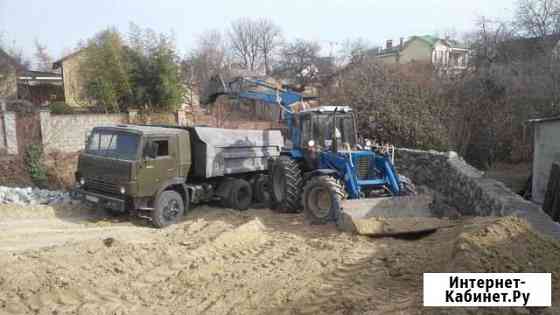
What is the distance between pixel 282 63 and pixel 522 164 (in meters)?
28.5

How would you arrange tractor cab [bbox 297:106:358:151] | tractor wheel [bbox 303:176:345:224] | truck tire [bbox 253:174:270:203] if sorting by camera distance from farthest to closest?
1. truck tire [bbox 253:174:270:203]
2. tractor cab [bbox 297:106:358:151]
3. tractor wheel [bbox 303:176:345:224]

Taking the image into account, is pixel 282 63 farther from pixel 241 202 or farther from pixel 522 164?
pixel 241 202

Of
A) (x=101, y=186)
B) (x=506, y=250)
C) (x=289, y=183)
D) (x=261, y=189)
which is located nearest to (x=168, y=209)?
(x=101, y=186)

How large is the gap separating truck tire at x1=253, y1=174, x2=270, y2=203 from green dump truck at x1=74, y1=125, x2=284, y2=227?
0.42m

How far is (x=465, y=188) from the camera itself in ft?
30.6

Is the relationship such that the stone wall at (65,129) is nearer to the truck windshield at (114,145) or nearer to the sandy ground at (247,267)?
the truck windshield at (114,145)

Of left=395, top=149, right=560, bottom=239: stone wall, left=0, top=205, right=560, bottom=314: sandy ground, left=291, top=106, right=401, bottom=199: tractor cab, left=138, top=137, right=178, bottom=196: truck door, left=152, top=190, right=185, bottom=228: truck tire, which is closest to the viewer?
left=0, top=205, right=560, bottom=314: sandy ground

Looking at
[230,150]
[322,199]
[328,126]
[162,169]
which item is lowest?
[322,199]

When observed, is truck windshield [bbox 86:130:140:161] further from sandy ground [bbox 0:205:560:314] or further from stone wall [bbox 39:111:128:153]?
stone wall [bbox 39:111:128:153]

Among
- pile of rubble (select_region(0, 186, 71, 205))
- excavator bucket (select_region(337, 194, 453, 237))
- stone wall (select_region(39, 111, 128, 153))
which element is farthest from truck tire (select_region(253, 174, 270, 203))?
stone wall (select_region(39, 111, 128, 153))

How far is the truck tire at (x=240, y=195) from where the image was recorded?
10289mm

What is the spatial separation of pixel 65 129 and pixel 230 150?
6687mm

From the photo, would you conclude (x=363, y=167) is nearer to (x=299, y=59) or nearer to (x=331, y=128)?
(x=331, y=128)

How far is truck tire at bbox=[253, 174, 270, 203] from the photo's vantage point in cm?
1110
